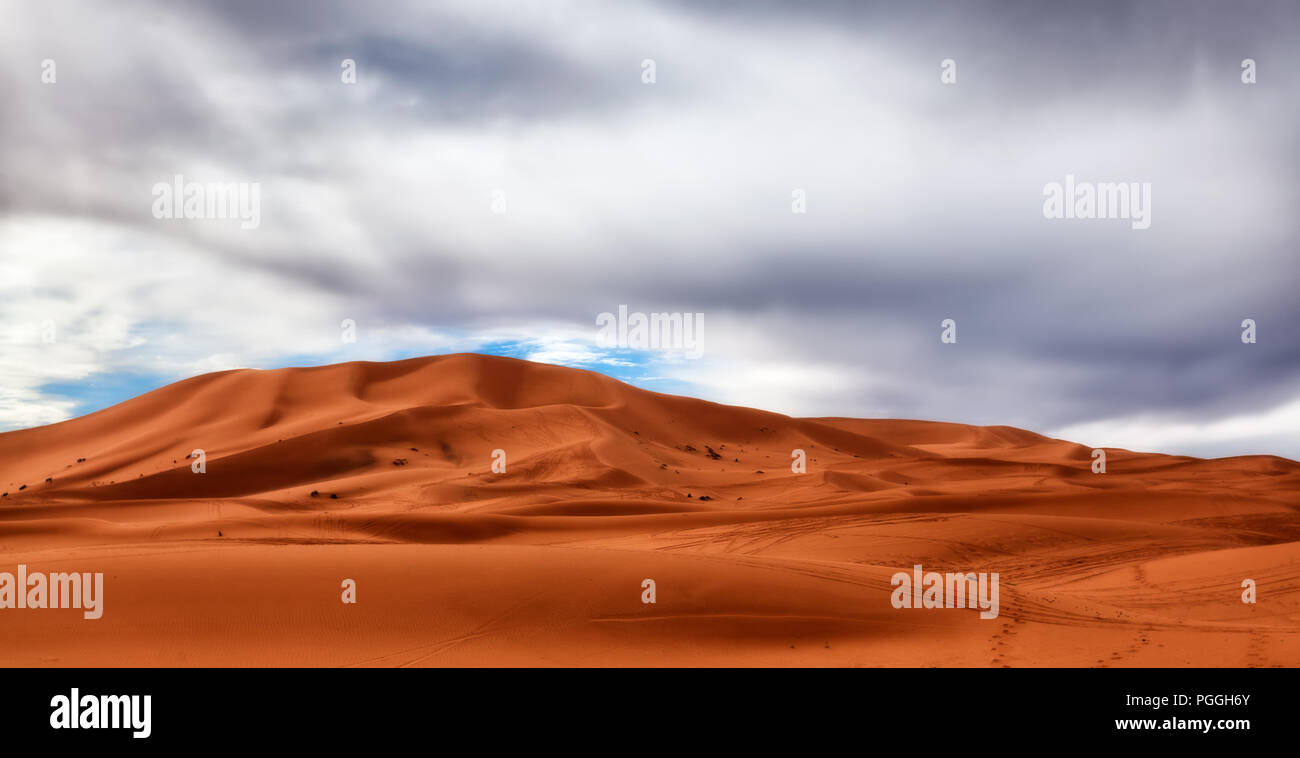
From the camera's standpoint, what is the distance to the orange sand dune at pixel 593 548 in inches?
376

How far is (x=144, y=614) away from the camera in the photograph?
10000 mm

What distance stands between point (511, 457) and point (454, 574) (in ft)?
84.3

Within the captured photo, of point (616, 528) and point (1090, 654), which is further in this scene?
point (616, 528)

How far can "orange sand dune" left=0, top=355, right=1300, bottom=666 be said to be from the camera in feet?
31.4

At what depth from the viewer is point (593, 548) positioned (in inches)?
557

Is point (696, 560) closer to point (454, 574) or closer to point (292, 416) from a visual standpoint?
point (454, 574)

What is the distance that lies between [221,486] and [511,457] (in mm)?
12017

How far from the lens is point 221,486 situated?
32375 mm
